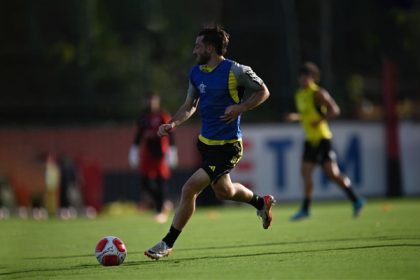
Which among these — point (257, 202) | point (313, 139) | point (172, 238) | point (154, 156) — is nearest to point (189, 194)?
point (172, 238)

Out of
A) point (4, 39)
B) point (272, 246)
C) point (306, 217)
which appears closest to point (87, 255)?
point (272, 246)

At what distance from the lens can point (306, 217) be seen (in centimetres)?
1633

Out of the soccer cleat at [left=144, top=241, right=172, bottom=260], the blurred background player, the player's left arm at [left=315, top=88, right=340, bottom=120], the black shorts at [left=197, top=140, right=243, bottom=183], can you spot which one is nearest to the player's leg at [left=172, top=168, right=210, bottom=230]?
the black shorts at [left=197, top=140, right=243, bottom=183]

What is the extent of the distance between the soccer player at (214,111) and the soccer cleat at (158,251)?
12 mm

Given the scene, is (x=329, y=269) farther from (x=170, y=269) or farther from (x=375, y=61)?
(x=375, y=61)

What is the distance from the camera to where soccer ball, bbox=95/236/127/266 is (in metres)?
9.55

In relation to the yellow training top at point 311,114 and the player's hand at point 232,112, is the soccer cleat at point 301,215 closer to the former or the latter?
the yellow training top at point 311,114

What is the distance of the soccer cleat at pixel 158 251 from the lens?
9.86 meters

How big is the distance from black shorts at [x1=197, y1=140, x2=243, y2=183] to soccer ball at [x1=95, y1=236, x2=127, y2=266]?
117 centimetres

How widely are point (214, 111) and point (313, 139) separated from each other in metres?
6.05

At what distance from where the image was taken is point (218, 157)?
33.5ft

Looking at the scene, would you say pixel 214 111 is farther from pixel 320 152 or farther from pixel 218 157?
pixel 320 152

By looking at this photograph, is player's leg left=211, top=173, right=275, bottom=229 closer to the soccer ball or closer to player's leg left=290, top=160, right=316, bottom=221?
the soccer ball

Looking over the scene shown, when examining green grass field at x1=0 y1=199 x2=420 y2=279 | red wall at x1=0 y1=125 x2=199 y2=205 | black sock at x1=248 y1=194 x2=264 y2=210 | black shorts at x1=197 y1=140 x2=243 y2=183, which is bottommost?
red wall at x1=0 y1=125 x2=199 y2=205
